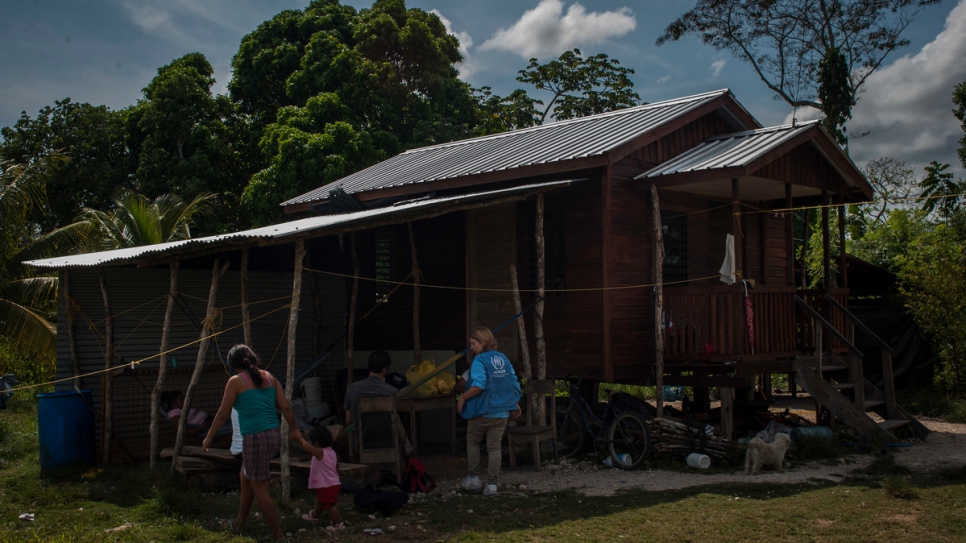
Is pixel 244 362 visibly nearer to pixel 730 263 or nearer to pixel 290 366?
pixel 290 366

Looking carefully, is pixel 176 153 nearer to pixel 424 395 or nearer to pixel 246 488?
pixel 424 395

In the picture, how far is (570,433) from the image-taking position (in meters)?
10.8

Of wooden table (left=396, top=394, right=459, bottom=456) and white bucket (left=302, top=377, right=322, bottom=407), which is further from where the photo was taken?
white bucket (left=302, top=377, right=322, bottom=407)

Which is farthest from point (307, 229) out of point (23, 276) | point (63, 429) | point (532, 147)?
point (23, 276)

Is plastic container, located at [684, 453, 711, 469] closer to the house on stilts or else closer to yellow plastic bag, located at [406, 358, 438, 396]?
the house on stilts

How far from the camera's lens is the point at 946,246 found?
1534 cm

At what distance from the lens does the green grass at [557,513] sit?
21.6 feet

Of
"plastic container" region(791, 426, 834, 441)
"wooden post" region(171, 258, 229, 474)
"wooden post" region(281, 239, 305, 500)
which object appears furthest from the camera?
"plastic container" region(791, 426, 834, 441)

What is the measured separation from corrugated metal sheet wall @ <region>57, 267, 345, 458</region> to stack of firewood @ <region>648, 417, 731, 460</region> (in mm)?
5131

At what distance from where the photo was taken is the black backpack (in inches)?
332

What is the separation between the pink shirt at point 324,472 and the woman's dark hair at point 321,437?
4.18ft

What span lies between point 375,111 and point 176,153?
5.68 metres

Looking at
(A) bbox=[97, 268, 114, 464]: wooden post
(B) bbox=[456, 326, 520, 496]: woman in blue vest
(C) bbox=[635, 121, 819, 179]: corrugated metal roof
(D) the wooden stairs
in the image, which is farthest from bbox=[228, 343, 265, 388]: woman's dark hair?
(D) the wooden stairs

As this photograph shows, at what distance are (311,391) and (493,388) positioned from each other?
177 inches
